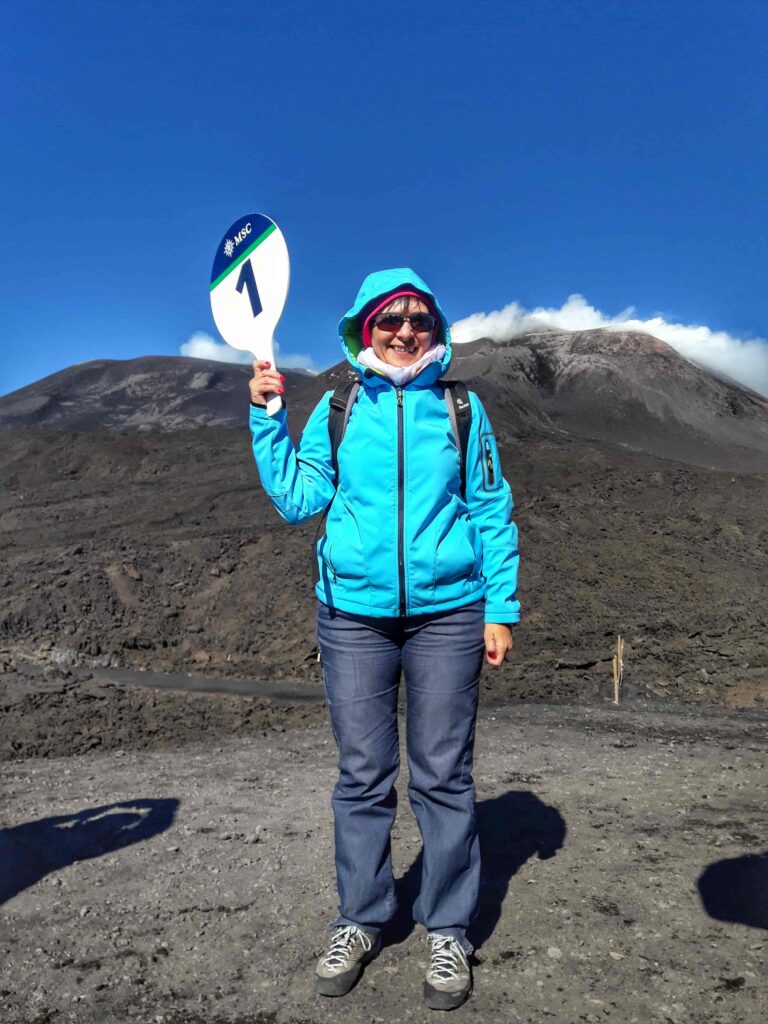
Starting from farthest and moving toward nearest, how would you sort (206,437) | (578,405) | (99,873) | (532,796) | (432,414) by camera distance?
(578,405) < (206,437) < (532,796) < (99,873) < (432,414)

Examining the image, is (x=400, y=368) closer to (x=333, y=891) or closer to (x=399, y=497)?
(x=399, y=497)

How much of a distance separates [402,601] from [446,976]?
1.12 m

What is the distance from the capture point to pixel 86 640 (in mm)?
14742

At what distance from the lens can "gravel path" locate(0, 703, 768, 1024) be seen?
2891 mm

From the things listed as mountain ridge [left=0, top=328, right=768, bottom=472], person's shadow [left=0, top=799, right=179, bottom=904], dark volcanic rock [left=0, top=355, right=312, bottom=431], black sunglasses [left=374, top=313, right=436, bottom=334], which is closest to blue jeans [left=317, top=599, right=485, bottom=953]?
black sunglasses [left=374, top=313, right=436, bottom=334]

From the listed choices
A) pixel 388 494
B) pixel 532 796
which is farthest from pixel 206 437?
pixel 388 494

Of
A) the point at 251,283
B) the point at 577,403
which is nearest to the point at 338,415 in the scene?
the point at 251,283

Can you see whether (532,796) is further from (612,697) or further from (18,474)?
(18,474)

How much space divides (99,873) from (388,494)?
2402mm

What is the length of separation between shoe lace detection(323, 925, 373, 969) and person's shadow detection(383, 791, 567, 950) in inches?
9.0

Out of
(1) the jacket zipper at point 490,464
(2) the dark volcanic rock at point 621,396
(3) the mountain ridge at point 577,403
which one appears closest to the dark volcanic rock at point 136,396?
(3) the mountain ridge at point 577,403

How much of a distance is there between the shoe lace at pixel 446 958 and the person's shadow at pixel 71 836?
6.37ft

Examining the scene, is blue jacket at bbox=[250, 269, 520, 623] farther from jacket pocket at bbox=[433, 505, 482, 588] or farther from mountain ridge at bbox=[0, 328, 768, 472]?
mountain ridge at bbox=[0, 328, 768, 472]

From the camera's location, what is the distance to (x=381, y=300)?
9.90ft
